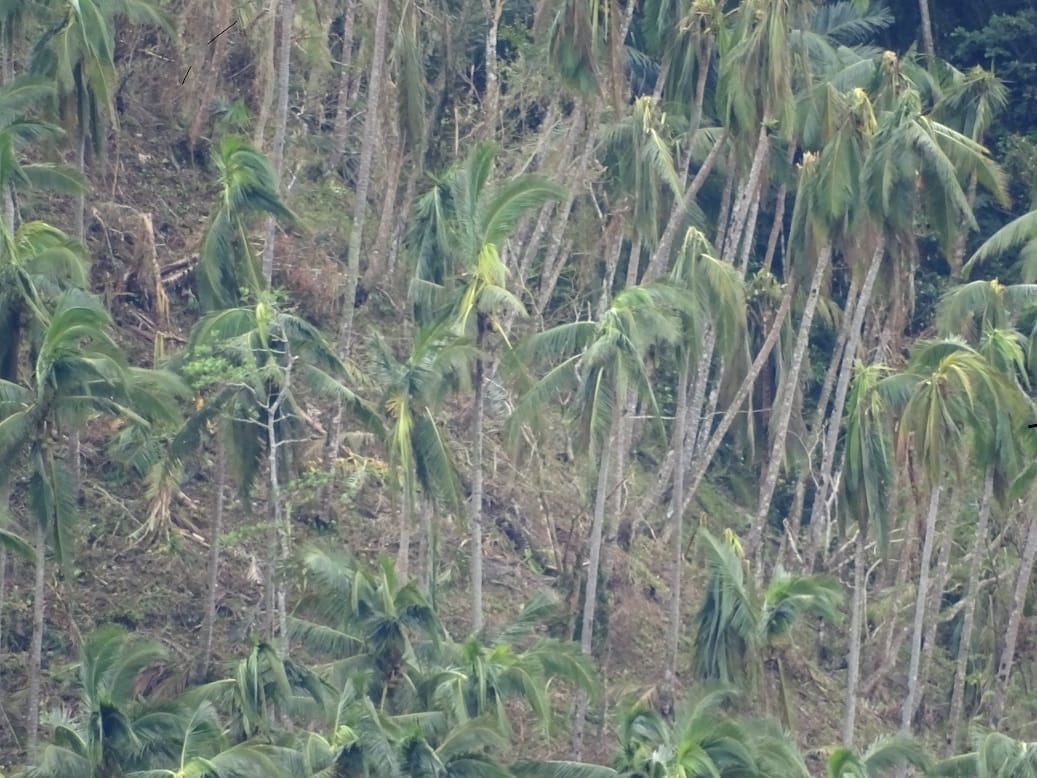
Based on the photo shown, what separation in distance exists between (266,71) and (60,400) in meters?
11.1

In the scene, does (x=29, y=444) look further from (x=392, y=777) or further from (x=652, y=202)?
(x=652, y=202)

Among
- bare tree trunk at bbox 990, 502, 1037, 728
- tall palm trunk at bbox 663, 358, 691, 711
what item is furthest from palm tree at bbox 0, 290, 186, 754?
bare tree trunk at bbox 990, 502, 1037, 728

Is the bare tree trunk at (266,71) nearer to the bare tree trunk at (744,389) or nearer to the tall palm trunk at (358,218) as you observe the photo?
the tall palm trunk at (358,218)

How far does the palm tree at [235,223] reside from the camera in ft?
82.8

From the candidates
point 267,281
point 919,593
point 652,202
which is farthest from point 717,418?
point 267,281

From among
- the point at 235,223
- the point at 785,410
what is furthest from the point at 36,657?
the point at 785,410

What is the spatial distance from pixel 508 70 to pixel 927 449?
11.8 m

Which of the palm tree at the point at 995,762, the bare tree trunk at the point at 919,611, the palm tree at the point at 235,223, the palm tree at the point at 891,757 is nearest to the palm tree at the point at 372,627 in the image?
the palm tree at the point at 235,223

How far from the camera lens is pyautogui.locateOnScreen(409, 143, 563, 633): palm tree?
2492 centimetres

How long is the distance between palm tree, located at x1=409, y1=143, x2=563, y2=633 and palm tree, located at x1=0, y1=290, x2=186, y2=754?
4378mm

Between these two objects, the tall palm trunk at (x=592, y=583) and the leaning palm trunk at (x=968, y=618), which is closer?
the tall palm trunk at (x=592, y=583)

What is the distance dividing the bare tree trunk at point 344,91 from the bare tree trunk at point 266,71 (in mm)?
1732

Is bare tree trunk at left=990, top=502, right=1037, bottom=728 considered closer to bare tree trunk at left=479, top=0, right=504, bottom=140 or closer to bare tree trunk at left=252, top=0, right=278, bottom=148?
bare tree trunk at left=479, top=0, right=504, bottom=140

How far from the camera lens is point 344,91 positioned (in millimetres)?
34406
